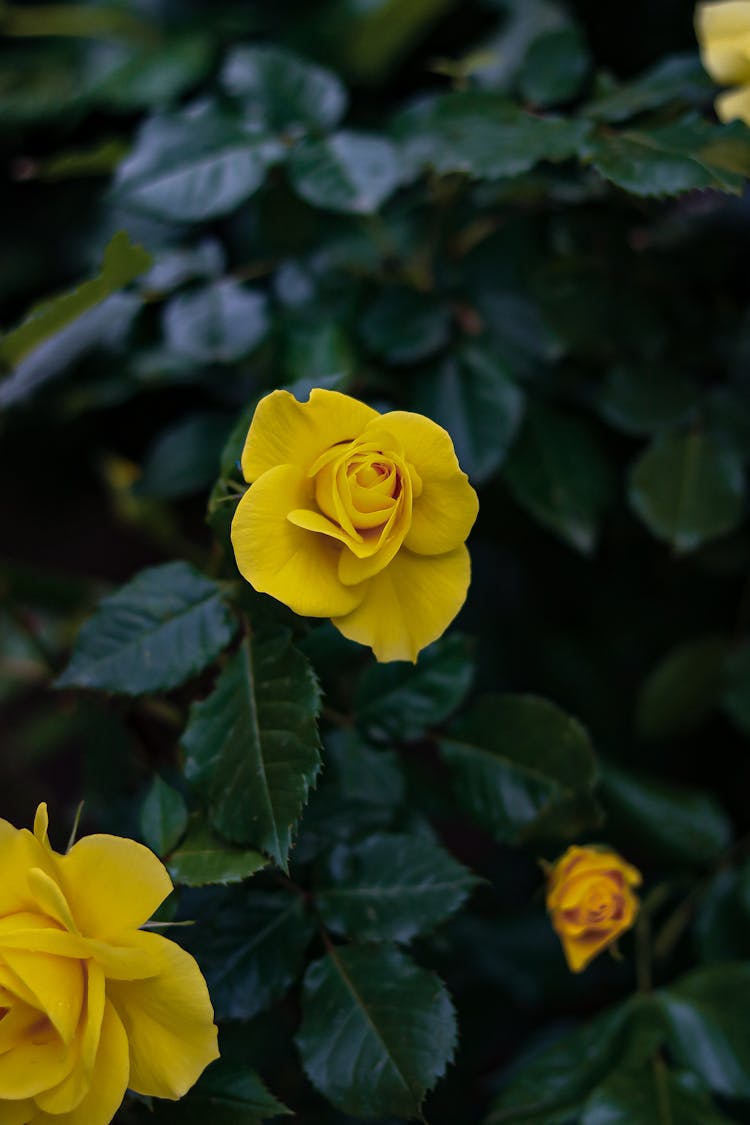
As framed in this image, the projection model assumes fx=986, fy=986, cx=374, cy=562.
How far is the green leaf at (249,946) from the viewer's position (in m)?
0.53

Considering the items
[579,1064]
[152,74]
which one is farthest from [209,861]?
[152,74]

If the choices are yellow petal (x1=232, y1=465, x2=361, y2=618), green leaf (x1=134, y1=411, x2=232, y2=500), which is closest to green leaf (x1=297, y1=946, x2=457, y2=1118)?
yellow petal (x1=232, y1=465, x2=361, y2=618)

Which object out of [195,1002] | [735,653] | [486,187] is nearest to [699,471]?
[735,653]

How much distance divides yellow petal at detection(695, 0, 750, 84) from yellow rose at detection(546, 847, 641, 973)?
1.70 feet

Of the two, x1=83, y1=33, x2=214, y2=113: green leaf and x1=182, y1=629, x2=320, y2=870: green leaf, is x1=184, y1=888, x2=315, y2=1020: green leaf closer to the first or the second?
x1=182, y1=629, x2=320, y2=870: green leaf

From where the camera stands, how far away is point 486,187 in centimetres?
85

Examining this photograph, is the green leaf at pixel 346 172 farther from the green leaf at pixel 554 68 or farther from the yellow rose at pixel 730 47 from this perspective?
the yellow rose at pixel 730 47

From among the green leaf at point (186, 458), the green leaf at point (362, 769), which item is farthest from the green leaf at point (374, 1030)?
the green leaf at point (186, 458)

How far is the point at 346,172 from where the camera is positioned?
726 millimetres

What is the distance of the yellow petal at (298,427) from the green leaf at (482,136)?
0.25 m

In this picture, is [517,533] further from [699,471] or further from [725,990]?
[725,990]

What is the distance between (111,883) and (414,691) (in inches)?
9.6

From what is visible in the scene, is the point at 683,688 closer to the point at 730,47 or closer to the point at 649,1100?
the point at 649,1100

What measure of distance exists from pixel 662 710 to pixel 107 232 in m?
0.72
